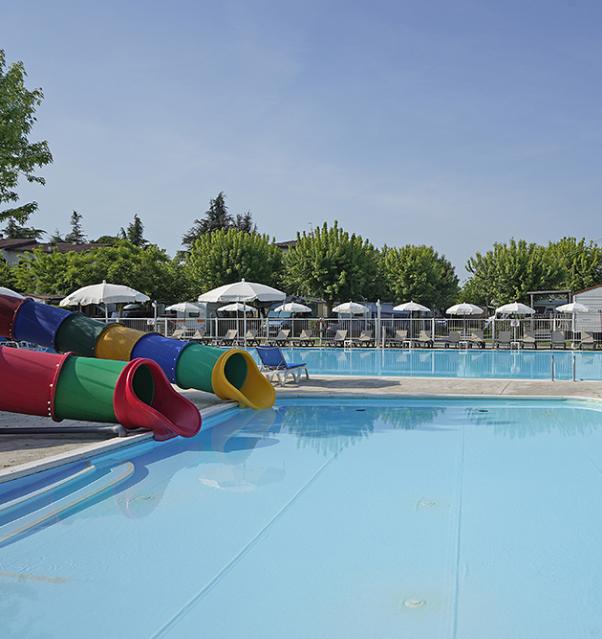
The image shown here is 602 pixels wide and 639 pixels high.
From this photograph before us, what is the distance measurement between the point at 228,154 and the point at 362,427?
9.55 meters

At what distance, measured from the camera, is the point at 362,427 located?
36.6 feet

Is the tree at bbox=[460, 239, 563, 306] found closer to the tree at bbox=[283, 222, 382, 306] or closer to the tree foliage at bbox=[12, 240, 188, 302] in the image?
the tree at bbox=[283, 222, 382, 306]

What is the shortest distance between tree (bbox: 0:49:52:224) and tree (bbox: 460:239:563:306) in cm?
3605

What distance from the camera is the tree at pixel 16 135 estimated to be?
39.4ft

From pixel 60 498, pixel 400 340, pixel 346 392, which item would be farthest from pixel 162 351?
pixel 400 340

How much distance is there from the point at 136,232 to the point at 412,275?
146ft

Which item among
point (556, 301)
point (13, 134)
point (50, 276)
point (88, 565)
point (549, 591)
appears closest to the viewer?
point (549, 591)

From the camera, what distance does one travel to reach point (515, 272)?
43.5 m

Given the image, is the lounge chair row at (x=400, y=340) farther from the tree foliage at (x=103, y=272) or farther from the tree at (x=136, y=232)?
the tree at (x=136, y=232)

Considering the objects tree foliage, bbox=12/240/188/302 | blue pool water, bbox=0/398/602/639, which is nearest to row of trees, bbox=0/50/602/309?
tree foliage, bbox=12/240/188/302

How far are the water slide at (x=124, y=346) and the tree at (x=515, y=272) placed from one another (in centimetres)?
3428

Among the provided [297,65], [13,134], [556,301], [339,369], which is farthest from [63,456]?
[556,301]

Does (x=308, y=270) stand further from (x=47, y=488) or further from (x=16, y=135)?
(x=47, y=488)

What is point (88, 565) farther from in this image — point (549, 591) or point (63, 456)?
point (549, 591)
